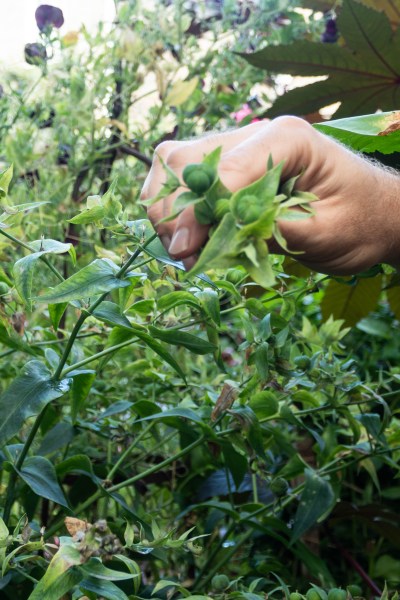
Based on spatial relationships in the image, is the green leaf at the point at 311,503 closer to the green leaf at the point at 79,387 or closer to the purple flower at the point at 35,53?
the green leaf at the point at 79,387

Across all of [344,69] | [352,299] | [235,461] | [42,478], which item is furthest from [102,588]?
[344,69]

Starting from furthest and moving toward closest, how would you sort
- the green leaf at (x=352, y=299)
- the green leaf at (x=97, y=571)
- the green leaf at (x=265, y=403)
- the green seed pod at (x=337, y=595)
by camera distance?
the green leaf at (x=352, y=299) < the green leaf at (x=265, y=403) < the green seed pod at (x=337, y=595) < the green leaf at (x=97, y=571)

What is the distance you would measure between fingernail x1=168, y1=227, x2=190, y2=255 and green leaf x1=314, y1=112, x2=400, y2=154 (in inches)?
7.7

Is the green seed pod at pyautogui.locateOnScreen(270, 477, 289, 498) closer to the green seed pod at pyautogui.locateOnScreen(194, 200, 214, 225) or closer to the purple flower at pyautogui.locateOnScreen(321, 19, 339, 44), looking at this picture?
the green seed pod at pyautogui.locateOnScreen(194, 200, 214, 225)

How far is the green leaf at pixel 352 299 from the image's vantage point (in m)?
0.93

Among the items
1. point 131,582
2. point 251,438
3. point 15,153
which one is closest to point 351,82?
point 15,153

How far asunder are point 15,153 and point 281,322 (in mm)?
539

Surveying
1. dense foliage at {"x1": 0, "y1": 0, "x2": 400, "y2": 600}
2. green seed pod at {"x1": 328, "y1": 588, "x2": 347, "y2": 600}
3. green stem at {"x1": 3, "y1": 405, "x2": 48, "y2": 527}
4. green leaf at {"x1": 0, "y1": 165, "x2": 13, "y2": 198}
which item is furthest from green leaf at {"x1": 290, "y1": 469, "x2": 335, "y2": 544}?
green leaf at {"x1": 0, "y1": 165, "x2": 13, "y2": 198}

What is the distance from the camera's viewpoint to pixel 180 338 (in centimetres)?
56

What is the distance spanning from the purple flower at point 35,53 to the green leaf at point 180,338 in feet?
2.42

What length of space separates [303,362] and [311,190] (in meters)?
0.26

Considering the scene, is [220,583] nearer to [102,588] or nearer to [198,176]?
[102,588]

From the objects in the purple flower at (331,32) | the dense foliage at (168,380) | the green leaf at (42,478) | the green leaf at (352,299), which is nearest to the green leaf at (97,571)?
the dense foliage at (168,380)

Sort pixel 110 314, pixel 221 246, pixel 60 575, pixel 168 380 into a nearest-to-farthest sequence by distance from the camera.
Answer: pixel 221 246
pixel 60 575
pixel 110 314
pixel 168 380
